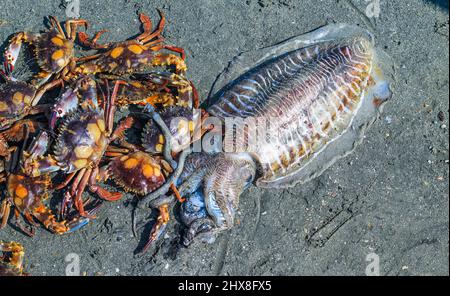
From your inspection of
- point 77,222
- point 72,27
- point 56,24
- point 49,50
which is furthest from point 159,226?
point 56,24

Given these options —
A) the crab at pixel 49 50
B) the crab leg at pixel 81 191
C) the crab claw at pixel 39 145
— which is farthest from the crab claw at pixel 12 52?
the crab leg at pixel 81 191

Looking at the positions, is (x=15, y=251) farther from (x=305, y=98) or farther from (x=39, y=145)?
(x=305, y=98)

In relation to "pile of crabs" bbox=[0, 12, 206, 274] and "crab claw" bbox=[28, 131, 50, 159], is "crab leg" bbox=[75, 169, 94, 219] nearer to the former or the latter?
"pile of crabs" bbox=[0, 12, 206, 274]

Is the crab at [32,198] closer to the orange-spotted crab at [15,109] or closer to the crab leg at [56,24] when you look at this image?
the orange-spotted crab at [15,109]

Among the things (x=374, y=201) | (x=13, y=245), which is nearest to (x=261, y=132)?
(x=374, y=201)

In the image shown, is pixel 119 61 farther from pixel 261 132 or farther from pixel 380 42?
pixel 380 42
